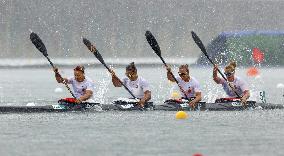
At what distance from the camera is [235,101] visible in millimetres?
36719

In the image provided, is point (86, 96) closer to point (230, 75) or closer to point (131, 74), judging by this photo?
point (131, 74)

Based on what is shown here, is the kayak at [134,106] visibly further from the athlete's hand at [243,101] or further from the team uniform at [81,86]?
the team uniform at [81,86]

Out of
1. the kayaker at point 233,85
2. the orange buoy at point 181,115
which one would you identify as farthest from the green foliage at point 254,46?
the orange buoy at point 181,115

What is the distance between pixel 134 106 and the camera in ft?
118

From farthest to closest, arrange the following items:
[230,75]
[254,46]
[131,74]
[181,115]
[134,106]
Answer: [254,46] → [230,75] → [131,74] → [134,106] → [181,115]

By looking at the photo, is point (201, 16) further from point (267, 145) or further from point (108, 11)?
point (267, 145)

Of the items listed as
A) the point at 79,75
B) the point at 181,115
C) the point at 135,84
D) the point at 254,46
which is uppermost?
the point at 254,46

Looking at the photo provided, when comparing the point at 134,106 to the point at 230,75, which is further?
the point at 230,75

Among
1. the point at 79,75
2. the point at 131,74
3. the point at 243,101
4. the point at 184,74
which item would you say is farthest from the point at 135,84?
the point at 243,101

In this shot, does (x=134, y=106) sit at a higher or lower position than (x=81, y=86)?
lower

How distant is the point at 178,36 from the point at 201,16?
3624mm

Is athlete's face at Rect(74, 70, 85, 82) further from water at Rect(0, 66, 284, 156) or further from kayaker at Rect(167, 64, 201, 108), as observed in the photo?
kayaker at Rect(167, 64, 201, 108)

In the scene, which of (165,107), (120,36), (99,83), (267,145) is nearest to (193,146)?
(267,145)

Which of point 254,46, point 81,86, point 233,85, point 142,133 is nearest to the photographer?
point 142,133
